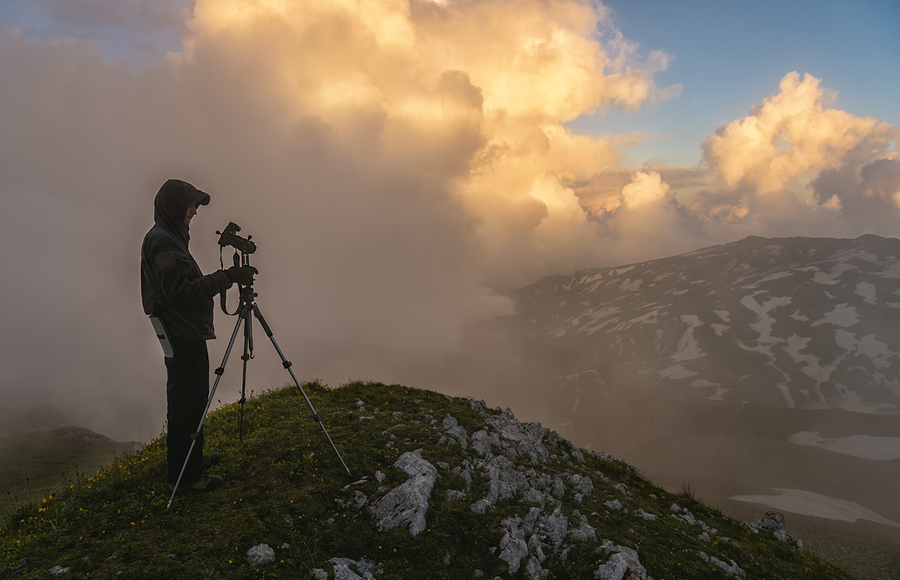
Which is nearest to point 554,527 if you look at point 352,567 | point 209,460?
point 352,567

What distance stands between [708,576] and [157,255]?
38.6 ft

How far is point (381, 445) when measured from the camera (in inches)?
365

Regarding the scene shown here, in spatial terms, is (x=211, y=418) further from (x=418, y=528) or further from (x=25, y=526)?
(x=418, y=528)

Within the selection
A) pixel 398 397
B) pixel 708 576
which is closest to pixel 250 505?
pixel 398 397

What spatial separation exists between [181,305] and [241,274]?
3.72ft

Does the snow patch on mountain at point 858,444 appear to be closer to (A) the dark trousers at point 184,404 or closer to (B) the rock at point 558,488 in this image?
(B) the rock at point 558,488

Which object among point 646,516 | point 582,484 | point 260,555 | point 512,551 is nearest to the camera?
point 260,555

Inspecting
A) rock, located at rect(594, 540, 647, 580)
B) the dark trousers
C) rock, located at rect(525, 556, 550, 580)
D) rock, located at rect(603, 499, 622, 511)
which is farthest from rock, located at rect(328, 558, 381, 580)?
rock, located at rect(603, 499, 622, 511)

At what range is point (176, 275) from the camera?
6.40 m

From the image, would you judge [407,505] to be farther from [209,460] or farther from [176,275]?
[176,275]

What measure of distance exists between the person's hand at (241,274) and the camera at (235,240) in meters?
0.36

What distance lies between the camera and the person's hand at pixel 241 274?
266 inches

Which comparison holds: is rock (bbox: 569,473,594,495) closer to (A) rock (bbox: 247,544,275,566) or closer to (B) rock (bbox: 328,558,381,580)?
(B) rock (bbox: 328,558,381,580)

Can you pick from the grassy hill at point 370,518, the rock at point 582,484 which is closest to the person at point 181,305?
the grassy hill at point 370,518
